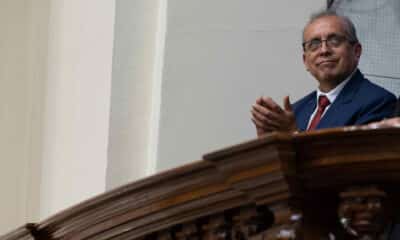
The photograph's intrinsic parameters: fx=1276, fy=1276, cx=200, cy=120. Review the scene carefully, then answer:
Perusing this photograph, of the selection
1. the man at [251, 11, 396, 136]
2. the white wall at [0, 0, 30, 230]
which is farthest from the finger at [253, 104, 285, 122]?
the white wall at [0, 0, 30, 230]

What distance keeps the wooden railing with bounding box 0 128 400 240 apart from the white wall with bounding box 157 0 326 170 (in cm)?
211

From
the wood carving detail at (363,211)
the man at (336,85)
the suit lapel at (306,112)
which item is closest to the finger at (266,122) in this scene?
the man at (336,85)

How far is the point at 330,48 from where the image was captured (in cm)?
436

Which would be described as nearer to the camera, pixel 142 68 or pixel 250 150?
pixel 250 150

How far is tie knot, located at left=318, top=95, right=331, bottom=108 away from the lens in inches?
170

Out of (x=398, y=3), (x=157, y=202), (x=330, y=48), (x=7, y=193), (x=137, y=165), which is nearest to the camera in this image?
(x=157, y=202)

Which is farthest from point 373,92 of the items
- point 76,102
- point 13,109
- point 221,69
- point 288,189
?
point 13,109

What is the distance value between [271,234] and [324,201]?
0.56ft

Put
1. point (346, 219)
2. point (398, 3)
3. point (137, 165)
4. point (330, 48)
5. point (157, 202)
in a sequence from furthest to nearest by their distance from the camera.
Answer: point (398, 3) → point (137, 165) → point (330, 48) → point (157, 202) → point (346, 219)

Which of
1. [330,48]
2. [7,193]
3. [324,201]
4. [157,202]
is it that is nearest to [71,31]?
[7,193]

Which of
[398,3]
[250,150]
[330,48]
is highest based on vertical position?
[398,3]

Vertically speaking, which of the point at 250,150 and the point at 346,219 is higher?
the point at 250,150

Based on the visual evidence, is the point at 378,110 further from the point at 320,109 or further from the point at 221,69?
the point at 221,69

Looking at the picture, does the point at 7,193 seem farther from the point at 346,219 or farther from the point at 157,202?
the point at 346,219
